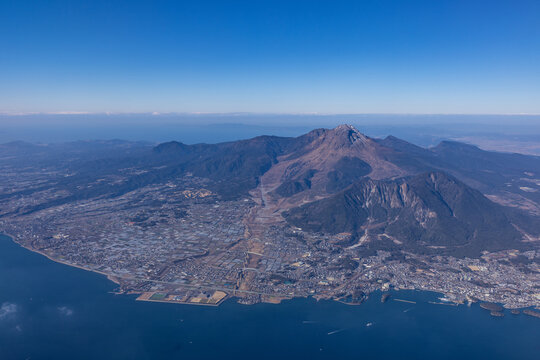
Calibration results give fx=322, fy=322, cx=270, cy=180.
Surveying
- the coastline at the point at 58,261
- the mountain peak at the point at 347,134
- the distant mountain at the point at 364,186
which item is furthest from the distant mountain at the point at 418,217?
the mountain peak at the point at 347,134

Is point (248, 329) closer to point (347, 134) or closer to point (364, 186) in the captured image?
point (364, 186)

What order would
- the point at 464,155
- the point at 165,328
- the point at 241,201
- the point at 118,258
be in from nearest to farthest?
the point at 165,328 < the point at 118,258 < the point at 241,201 < the point at 464,155

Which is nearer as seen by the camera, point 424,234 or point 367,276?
point 367,276

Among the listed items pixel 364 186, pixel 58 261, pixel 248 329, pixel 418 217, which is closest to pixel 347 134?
pixel 364 186

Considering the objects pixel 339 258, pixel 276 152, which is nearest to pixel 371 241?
pixel 339 258

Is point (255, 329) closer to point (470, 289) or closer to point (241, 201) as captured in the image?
point (470, 289)

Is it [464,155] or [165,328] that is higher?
[464,155]

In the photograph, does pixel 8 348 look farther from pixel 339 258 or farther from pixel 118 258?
pixel 339 258

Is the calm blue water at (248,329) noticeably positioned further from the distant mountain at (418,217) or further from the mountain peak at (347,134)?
the mountain peak at (347,134)

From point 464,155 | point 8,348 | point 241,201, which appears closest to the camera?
point 8,348

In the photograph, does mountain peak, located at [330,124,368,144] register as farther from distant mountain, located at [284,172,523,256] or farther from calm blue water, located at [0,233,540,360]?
calm blue water, located at [0,233,540,360]
